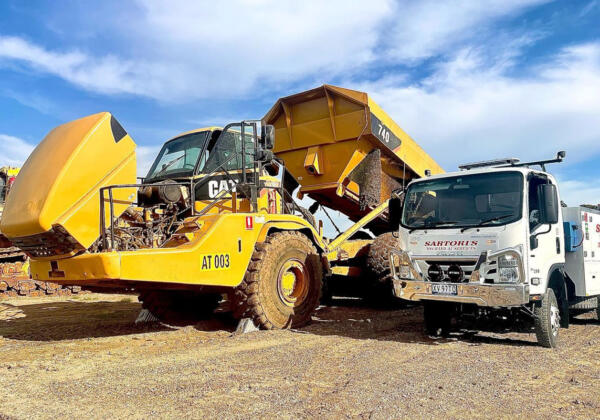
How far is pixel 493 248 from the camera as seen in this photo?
6.26 m

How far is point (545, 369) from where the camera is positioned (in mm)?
5391

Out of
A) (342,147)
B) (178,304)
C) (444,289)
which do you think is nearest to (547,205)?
(444,289)

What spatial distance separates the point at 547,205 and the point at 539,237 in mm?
412

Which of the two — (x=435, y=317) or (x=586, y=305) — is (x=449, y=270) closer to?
(x=435, y=317)

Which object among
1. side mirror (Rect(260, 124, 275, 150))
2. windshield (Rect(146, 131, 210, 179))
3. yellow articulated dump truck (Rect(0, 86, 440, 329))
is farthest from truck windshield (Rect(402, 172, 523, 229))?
windshield (Rect(146, 131, 210, 179))

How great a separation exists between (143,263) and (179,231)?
3.24ft

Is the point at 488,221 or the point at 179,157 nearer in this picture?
the point at 488,221

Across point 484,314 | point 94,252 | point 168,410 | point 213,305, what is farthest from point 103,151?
point 484,314

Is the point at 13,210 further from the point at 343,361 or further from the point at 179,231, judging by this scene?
the point at 343,361

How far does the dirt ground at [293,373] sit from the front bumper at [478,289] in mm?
597

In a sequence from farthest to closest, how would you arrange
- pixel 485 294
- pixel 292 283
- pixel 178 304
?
pixel 178 304 < pixel 292 283 < pixel 485 294

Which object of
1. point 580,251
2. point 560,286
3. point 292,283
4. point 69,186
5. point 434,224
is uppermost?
point 69,186

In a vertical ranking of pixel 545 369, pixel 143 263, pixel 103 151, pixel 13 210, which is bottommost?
pixel 545 369

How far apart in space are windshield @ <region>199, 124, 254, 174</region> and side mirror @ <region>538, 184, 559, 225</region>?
3907 millimetres
